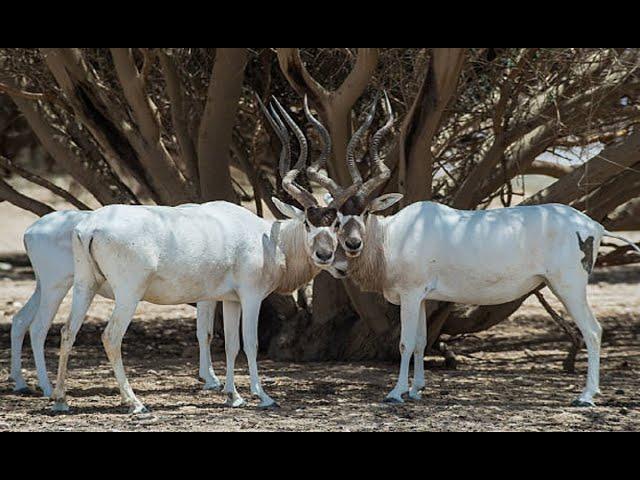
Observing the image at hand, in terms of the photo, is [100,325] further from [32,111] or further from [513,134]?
[513,134]

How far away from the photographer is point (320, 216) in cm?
950

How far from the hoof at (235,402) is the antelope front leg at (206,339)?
2.96 feet

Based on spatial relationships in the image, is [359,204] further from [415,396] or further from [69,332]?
[69,332]

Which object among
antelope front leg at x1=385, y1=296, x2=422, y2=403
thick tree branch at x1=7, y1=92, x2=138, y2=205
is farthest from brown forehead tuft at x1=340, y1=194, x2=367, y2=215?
thick tree branch at x1=7, y1=92, x2=138, y2=205

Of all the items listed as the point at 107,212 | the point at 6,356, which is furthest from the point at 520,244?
the point at 6,356

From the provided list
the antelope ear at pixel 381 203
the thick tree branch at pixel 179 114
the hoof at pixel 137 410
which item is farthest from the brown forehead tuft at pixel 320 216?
the thick tree branch at pixel 179 114

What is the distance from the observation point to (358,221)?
970 cm

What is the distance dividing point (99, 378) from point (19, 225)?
21443 mm

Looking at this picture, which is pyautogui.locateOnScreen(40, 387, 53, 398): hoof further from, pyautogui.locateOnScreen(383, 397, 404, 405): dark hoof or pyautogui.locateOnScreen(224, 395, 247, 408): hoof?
pyautogui.locateOnScreen(383, 397, 404, 405): dark hoof

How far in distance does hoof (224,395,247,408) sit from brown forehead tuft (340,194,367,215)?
70.3 inches

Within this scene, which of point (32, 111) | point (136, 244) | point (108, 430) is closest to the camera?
point (108, 430)

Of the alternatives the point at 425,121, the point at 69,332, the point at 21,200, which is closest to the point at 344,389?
the point at 425,121

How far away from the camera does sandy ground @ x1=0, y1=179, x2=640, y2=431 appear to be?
8422mm

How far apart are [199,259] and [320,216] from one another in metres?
1.08
